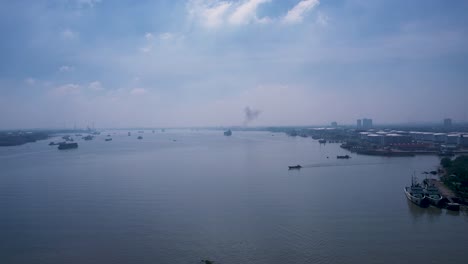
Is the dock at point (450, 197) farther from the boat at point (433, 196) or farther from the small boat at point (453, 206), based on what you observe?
the boat at point (433, 196)

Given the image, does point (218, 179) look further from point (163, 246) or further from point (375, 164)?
point (375, 164)

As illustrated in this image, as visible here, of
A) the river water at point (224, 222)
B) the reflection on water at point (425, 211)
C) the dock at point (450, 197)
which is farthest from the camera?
the dock at point (450, 197)

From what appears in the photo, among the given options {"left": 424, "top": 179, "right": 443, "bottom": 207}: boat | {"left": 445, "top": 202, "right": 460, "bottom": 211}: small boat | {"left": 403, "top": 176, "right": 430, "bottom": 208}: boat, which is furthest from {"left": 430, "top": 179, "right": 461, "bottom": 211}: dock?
{"left": 403, "top": 176, "right": 430, "bottom": 208}: boat

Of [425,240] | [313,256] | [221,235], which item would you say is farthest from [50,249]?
[425,240]

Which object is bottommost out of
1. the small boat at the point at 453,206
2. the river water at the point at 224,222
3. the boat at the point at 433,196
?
the river water at the point at 224,222

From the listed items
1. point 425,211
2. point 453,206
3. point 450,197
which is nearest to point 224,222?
point 425,211

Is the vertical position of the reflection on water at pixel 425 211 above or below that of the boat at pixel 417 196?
below

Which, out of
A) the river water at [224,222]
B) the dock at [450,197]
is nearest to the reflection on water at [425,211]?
the river water at [224,222]

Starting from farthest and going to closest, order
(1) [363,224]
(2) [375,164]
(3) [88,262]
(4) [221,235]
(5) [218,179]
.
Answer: (2) [375,164] → (5) [218,179] → (1) [363,224] → (4) [221,235] → (3) [88,262]

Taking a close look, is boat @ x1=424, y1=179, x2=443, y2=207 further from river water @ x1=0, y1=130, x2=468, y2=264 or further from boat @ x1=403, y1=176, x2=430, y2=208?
river water @ x1=0, y1=130, x2=468, y2=264

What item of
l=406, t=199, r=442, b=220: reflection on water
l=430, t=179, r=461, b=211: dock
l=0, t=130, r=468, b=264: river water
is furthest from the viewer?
l=430, t=179, r=461, b=211: dock

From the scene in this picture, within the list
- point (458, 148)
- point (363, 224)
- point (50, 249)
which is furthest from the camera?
point (458, 148)
